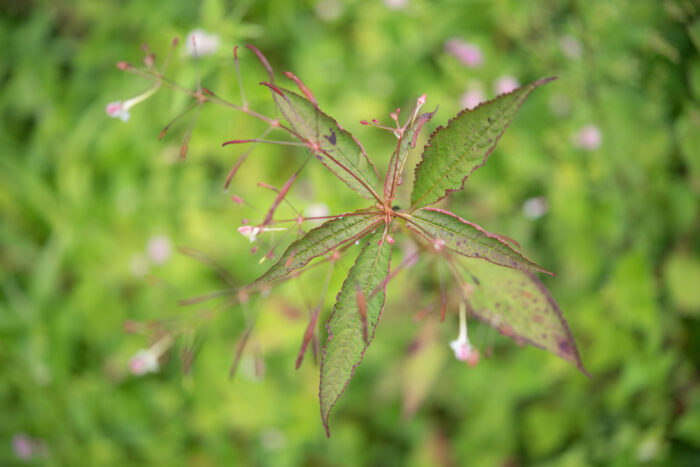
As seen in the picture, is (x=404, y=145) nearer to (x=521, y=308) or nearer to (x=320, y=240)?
(x=320, y=240)

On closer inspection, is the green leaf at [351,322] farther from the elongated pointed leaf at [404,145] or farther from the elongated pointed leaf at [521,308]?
the elongated pointed leaf at [521,308]

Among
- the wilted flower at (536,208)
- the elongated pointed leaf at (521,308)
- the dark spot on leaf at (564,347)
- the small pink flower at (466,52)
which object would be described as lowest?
the wilted flower at (536,208)

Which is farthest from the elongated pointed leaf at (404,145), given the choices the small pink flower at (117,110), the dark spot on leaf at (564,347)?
the small pink flower at (117,110)

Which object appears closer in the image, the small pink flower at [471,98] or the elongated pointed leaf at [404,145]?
the elongated pointed leaf at [404,145]

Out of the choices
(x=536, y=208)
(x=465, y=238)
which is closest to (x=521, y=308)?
(x=465, y=238)

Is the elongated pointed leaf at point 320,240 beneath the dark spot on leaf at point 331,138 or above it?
beneath
